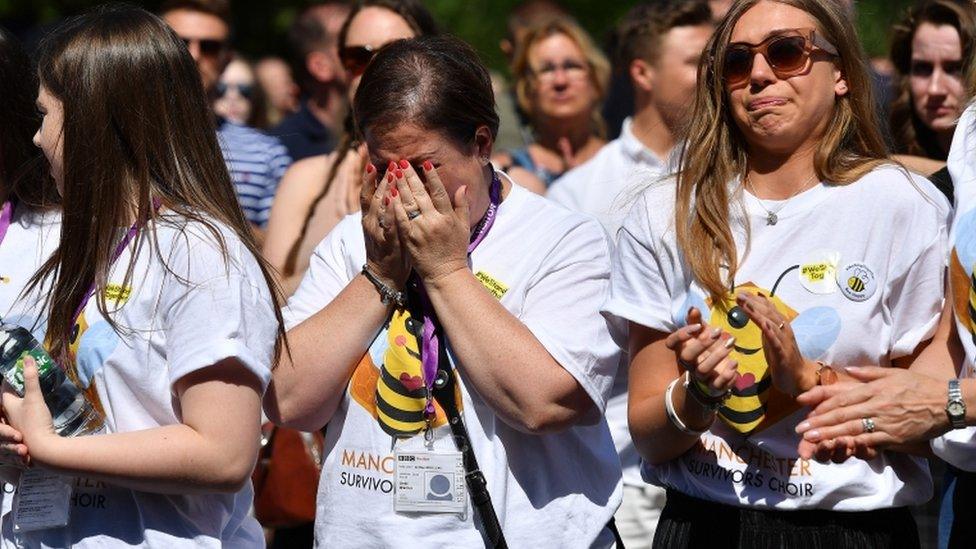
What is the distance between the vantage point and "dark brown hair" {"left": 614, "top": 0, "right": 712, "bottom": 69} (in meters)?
6.79

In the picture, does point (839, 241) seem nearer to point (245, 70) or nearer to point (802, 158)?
point (802, 158)

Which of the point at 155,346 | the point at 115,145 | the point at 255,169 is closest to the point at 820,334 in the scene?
the point at 155,346

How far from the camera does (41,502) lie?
333cm

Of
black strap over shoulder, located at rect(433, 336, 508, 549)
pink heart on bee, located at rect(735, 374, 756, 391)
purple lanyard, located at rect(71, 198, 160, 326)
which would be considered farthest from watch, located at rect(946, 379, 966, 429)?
purple lanyard, located at rect(71, 198, 160, 326)

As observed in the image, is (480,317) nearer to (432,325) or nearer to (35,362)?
(432,325)

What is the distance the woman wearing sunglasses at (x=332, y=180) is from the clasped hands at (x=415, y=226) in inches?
68.0

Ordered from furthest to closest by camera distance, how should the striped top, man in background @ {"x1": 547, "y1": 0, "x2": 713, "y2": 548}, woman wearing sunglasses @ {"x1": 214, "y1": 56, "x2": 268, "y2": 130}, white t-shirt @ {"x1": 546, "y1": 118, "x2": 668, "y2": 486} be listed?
woman wearing sunglasses @ {"x1": 214, "y1": 56, "x2": 268, "y2": 130} < the striped top < man in background @ {"x1": 547, "y1": 0, "x2": 713, "y2": 548} < white t-shirt @ {"x1": 546, "y1": 118, "x2": 668, "y2": 486}

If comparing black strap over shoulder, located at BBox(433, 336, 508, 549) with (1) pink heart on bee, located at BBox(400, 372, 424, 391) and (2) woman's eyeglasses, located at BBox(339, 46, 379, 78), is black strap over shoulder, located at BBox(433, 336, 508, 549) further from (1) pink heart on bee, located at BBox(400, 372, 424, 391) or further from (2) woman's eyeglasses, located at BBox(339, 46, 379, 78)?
(2) woman's eyeglasses, located at BBox(339, 46, 379, 78)

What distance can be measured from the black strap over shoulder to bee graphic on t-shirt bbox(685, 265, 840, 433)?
2.00 ft

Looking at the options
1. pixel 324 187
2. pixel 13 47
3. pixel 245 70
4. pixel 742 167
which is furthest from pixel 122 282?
pixel 245 70

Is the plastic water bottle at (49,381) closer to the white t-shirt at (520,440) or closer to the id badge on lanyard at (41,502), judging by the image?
the id badge on lanyard at (41,502)

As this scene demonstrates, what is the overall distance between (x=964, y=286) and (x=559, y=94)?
14.3 ft

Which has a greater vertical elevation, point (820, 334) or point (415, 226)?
point (415, 226)

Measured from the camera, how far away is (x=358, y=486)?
3717mm
